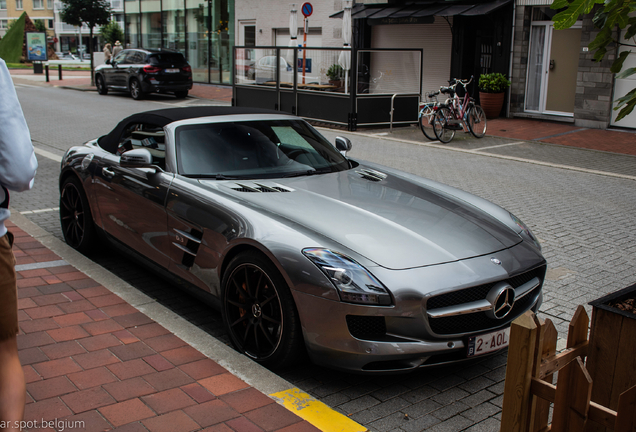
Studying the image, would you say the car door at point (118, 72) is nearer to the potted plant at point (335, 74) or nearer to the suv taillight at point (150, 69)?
the suv taillight at point (150, 69)

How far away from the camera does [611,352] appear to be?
98.5 inches

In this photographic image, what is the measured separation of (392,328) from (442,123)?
11.1 meters

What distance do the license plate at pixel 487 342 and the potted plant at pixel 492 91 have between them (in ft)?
48.4

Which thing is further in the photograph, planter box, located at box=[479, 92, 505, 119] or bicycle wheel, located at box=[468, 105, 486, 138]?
planter box, located at box=[479, 92, 505, 119]

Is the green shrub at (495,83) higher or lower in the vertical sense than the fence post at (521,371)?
higher

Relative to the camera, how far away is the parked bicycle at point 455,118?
1377cm

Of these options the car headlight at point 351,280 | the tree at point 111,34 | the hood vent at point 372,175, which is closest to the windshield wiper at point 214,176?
the hood vent at point 372,175

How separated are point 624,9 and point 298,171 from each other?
2.77m

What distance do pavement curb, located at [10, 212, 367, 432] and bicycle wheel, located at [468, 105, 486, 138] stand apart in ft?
35.9

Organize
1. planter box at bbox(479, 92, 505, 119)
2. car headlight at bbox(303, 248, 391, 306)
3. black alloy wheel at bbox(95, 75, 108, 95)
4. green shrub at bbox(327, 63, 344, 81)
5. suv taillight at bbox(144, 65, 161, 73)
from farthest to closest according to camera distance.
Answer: black alloy wheel at bbox(95, 75, 108, 95) < suv taillight at bbox(144, 65, 161, 73) < planter box at bbox(479, 92, 505, 119) < green shrub at bbox(327, 63, 344, 81) < car headlight at bbox(303, 248, 391, 306)

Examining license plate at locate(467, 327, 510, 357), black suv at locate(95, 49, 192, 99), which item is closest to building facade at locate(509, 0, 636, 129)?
black suv at locate(95, 49, 192, 99)

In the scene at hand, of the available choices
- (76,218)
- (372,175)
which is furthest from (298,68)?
(372,175)

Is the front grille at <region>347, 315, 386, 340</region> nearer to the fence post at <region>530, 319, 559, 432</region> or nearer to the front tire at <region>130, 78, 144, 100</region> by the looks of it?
the fence post at <region>530, 319, 559, 432</region>

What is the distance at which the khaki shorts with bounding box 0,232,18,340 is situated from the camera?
2029 millimetres
